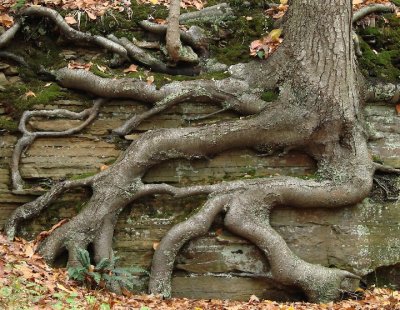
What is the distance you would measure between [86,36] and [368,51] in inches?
176

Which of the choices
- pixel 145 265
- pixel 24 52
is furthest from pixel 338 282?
pixel 24 52

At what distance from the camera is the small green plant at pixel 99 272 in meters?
6.46

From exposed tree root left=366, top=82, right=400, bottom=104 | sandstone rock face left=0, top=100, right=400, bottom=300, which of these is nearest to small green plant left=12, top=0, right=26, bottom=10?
sandstone rock face left=0, top=100, right=400, bottom=300

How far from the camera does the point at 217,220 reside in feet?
24.4

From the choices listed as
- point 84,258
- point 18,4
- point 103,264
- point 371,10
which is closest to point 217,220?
point 103,264

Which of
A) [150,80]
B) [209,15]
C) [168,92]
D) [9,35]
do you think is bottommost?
[168,92]

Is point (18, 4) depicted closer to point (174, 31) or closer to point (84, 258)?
point (174, 31)

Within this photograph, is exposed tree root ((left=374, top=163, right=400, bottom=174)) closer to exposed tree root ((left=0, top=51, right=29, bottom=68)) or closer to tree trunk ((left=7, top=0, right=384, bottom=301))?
tree trunk ((left=7, top=0, right=384, bottom=301))

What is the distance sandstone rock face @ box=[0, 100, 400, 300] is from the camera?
731 centimetres

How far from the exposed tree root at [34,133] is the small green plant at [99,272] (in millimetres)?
1570

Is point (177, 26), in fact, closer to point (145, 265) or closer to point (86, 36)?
point (86, 36)

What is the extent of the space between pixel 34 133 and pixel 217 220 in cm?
287

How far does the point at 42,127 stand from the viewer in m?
7.83

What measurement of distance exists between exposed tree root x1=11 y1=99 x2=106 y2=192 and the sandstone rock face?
10 centimetres
